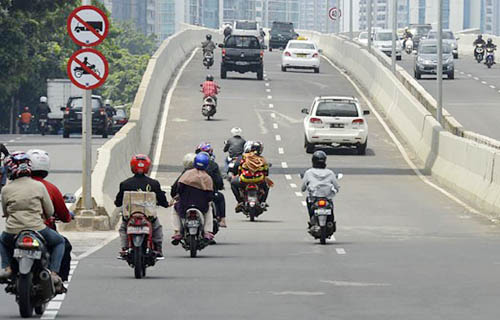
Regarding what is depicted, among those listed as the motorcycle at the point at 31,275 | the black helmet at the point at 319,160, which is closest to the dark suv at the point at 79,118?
the black helmet at the point at 319,160

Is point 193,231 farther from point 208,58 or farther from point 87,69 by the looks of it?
point 208,58

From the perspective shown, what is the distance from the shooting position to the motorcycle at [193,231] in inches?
725

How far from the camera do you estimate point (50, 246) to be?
1275 cm

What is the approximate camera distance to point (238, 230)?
2408 centimetres

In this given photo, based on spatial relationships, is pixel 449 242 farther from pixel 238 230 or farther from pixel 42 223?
pixel 42 223

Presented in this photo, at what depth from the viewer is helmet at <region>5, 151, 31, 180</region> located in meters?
12.7

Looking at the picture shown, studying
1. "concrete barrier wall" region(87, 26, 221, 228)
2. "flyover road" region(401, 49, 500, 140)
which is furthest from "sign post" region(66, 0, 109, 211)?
"flyover road" region(401, 49, 500, 140)

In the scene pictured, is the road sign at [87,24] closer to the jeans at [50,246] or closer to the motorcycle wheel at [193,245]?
the motorcycle wheel at [193,245]

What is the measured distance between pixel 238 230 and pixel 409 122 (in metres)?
22.2

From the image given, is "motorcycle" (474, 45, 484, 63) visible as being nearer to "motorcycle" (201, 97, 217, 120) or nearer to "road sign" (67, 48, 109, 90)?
"motorcycle" (201, 97, 217, 120)

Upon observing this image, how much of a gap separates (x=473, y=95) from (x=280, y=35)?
38.1 metres

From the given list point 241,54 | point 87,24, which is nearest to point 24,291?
point 87,24

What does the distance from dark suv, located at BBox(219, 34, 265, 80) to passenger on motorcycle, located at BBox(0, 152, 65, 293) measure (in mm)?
52026

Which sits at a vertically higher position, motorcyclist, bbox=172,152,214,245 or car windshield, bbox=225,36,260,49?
car windshield, bbox=225,36,260,49
